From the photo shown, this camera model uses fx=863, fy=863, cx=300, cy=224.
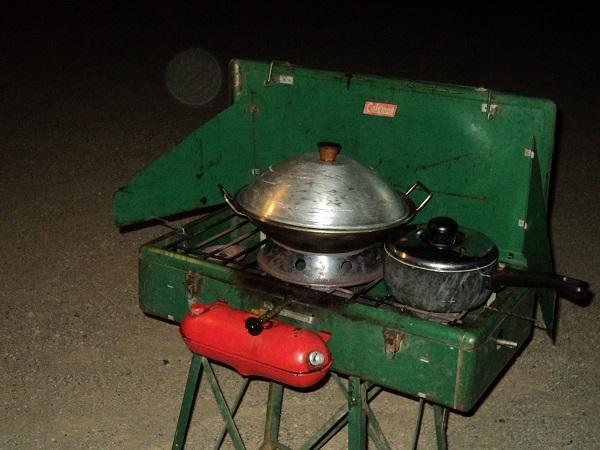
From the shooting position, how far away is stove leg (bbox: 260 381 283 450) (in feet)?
8.95

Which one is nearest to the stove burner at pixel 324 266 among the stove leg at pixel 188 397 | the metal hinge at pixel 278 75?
the stove leg at pixel 188 397

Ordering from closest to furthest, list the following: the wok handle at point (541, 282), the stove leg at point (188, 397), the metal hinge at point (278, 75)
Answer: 1. the wok handle at point (541, 282)
2. the stove leg at point (188, 397)
3. the metal hinge at point (278, 75)

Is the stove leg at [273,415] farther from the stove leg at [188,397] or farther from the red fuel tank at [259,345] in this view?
the red fuel tank at [259,345]

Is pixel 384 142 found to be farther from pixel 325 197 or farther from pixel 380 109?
pixel 325 197

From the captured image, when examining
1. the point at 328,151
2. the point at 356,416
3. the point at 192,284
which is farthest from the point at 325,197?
the point at 356,416

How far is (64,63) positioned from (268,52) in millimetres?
2287

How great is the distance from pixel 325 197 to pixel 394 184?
2.01ft

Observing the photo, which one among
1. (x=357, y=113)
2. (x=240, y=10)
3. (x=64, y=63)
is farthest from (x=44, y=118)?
(x=240, y=10)

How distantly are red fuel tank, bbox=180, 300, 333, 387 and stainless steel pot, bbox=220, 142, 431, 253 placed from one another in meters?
0.24

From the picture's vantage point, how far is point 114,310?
4.28 m

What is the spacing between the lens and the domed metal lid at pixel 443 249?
86.1 inches

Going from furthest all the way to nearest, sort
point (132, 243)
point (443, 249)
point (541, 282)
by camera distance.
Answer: point (132, 243), point (443, 249), point (541, 282)

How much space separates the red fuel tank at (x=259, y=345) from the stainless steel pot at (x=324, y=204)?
9.6 inches

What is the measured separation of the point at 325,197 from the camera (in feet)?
7.21
